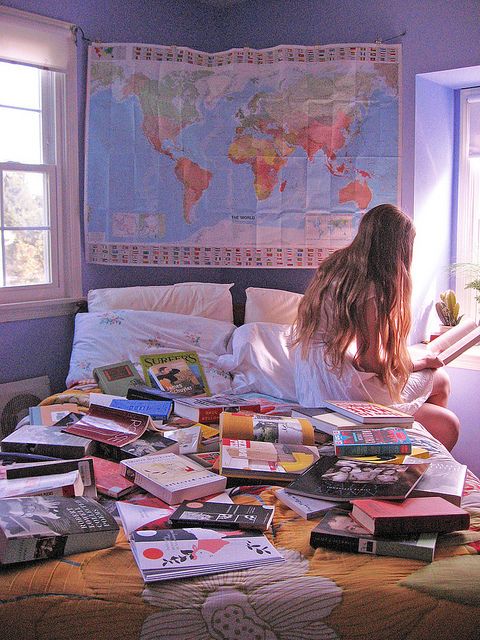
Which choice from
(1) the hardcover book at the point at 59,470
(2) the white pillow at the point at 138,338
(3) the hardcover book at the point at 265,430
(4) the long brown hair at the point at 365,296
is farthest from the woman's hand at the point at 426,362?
(1) the hardcover book at the point at 59,470

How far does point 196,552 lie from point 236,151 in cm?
291

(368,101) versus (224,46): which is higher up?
(224,46)

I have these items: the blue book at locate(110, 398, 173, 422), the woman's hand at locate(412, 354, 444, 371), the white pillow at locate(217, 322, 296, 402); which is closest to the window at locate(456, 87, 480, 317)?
the woman's hand at locate(412, 354, 444, 371)

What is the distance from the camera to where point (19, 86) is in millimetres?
3451

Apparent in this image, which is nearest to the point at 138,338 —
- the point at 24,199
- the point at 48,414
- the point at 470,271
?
the point at 24,199

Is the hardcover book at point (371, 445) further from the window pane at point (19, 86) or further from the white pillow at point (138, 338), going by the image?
the window pane at point (19, 86)

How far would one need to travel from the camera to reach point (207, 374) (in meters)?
3.19

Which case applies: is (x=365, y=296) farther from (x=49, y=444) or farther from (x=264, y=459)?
(x=49, y=444)

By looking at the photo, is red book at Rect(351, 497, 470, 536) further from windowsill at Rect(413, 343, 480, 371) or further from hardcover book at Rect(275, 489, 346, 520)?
windowsill at Rect(413, 343, 480, 371)

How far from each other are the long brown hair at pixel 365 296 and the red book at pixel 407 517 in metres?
1.19

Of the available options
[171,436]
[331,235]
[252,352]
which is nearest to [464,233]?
[331,235]

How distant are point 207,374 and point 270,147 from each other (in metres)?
1.39

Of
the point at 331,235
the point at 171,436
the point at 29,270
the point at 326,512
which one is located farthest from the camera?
the point at 331,235

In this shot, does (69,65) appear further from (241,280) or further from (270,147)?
(241,280)
